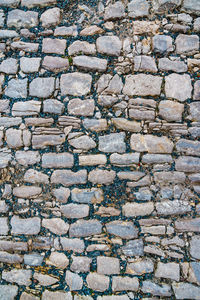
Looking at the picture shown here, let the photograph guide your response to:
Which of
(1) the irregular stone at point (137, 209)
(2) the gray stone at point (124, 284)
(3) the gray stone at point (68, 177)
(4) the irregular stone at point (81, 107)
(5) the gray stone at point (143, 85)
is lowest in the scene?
(2) the gray stone at point (124, 284)

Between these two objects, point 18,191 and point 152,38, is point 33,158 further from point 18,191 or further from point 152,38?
point 152,38

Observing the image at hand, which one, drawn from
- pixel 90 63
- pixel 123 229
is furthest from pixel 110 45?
pixel 123 229

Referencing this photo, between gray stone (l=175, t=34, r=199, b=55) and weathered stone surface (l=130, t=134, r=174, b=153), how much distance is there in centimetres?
82

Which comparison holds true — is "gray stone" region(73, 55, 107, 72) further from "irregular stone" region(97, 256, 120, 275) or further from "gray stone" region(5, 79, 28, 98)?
"irregular stone" region(97, 256, 120, 275)

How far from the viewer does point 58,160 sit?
2422 millimetres

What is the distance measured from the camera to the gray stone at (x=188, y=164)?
7.74 feet

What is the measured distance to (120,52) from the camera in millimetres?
2434

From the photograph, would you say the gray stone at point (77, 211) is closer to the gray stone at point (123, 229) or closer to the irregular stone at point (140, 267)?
the gray stone at point (123, 229)

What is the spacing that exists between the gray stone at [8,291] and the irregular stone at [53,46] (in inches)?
87.1

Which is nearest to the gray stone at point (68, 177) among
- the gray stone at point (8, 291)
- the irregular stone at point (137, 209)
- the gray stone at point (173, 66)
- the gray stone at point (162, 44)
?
the irregular stone at point (137, 209)

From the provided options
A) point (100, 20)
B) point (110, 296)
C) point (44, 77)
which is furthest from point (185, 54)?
point (110, 296)

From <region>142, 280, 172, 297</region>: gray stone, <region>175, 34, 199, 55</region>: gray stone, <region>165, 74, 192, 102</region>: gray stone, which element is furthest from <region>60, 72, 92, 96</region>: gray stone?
<region>142, 280, 172, 297</region>: gray stone

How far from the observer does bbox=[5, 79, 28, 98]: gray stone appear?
250 cm

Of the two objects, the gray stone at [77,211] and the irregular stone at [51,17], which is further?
the irregular stone at [51,17]
